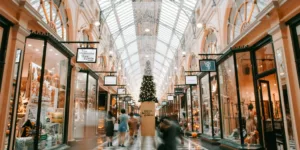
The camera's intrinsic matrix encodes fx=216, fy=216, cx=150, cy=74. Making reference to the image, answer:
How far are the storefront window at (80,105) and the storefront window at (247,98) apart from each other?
6873 mm

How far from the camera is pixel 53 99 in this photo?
23.1 ft

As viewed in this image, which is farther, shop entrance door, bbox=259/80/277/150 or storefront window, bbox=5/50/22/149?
shop entrance door, bbox=259/80/277/150

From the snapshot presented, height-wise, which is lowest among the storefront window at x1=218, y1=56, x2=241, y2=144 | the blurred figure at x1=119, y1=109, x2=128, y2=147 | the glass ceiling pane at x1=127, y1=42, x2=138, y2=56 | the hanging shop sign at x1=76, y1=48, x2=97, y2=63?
the blurred figure at x1=119, y1=109, x2=128, y2=147

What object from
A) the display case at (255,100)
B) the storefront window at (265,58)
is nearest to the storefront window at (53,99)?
the display case at (255,100)

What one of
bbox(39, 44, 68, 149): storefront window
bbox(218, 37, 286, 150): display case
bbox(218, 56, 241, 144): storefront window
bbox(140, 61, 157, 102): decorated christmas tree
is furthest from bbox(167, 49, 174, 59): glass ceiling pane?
bbox(39, 44, 68, 149): storefront window

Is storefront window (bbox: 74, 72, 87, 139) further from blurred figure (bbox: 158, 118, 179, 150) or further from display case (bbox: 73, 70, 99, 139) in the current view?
blurred figure (bbox: 158, 118, 179, 150)

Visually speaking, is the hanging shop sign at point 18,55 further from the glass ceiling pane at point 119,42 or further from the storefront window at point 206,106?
the glass ceiling pane at point 119,42

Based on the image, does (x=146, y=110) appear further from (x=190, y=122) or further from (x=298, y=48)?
(x=298, y=48)

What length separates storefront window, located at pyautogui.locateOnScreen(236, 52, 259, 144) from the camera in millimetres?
6637

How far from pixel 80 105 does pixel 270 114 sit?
7.89 m

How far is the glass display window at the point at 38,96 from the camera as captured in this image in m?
5.55

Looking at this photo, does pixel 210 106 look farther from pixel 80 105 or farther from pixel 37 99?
pixel 37 99

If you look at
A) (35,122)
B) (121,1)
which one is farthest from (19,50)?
(121,1)

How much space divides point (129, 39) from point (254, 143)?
19.6 metres
